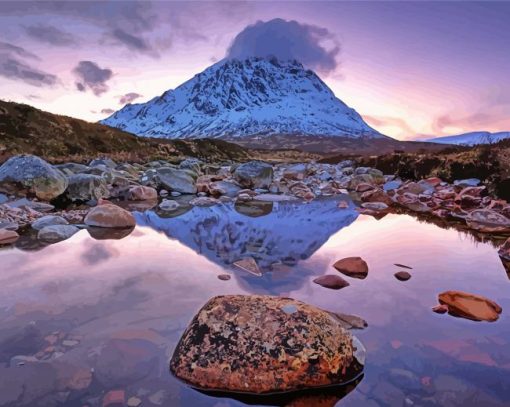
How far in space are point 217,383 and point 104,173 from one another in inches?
632

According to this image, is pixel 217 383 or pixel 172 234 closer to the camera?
pixel 217 383

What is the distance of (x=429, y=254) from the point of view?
7570mm

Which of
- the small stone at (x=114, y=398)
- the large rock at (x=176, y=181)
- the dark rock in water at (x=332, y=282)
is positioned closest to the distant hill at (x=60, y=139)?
the large rock at (x=176, y=181)

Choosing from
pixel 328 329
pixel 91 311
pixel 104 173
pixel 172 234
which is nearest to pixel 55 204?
pixel 104 173

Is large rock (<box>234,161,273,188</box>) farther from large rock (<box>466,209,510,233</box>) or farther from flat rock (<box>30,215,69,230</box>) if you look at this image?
flat rock (<box>30,215,69,230</box>)

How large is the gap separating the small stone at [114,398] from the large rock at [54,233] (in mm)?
5731

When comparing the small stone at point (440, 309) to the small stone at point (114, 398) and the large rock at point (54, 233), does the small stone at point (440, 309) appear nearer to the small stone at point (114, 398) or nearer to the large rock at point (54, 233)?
the small stone at point (114, 398)

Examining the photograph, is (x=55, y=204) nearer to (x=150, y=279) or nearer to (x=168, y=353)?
(x=150, y=279)

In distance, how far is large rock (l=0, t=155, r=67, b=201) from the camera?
13453 millimetres

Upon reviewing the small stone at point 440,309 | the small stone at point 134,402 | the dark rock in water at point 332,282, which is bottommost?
the small stone at point 134,402

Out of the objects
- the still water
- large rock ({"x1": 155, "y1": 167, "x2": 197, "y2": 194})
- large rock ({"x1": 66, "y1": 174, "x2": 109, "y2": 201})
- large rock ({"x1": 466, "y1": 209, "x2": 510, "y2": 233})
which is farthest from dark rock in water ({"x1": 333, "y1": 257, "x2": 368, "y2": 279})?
large rock ({"x1": 155, "y1": 167, "x2": 197, "y2": 194})

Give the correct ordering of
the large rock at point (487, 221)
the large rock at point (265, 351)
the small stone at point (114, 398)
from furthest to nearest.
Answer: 1. the large rock at point (487, 221)
2. the large rock at point (265, 351)
3. the small stone at point (114, 398)

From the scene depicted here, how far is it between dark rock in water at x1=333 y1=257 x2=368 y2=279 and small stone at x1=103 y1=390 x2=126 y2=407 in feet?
12.8

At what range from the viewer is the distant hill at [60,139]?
102ft
